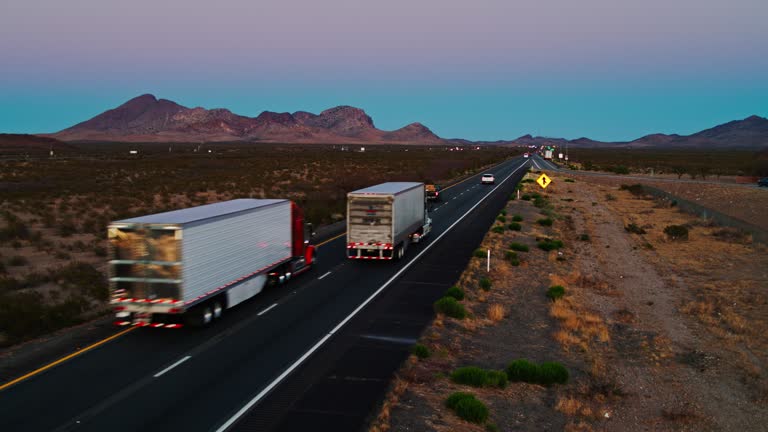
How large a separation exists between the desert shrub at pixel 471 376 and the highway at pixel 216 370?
1.70 metres

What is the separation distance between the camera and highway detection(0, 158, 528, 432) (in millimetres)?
11258

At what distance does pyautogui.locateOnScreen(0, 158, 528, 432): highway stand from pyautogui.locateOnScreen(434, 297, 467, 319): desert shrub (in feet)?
1.89

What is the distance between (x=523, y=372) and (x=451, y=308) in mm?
4951

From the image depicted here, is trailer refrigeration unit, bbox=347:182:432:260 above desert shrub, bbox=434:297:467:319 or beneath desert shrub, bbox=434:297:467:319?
above

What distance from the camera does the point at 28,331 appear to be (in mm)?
16500

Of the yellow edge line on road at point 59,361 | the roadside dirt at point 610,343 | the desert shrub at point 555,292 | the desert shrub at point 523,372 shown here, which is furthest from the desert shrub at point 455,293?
the yellow edge line on road at point 59,361

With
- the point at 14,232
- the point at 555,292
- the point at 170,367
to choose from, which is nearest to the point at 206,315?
the point at 170,367

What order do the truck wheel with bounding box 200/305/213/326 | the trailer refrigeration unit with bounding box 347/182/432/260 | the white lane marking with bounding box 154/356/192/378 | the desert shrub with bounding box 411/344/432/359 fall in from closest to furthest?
the white lane marking with bounding box 154/356/192/378, the desert shrub with bounding box 411/344/432/359, the truck wheel with bounding box 200/305/213/326, the trailer refrigeration unit with bounding box 347/182/432/260

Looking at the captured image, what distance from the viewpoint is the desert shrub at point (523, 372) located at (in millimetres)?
13500

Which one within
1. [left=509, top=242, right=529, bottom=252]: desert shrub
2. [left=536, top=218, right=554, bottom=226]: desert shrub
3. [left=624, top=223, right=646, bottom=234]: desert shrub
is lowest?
[left=624, top=223, right=646, bottom=234]: desert shrub

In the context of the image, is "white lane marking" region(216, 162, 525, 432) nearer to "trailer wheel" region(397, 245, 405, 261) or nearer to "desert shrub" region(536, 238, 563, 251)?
"trailer wheel" region(397, 245, 405, 261)

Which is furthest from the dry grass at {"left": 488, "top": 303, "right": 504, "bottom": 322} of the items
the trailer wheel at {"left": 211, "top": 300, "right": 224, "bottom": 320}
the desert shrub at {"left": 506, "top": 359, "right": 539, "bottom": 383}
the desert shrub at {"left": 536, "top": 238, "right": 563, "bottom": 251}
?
the desert shrub at {"left": 536, "top": 238, "right": 563, "bottom": 251}

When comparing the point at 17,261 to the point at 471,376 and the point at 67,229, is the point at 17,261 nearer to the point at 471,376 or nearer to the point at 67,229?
the point at 67,229

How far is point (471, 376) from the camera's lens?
13203 mm
